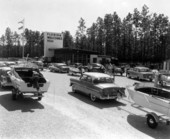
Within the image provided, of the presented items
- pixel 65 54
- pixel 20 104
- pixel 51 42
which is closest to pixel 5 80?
pixel 20 104

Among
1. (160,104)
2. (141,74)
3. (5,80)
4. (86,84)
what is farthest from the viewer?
(141,74)

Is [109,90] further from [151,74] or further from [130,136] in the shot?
[151,74]

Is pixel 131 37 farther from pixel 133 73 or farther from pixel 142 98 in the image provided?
pixel 142 98

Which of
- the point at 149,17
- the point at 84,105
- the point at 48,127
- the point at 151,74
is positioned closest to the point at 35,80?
the point at 84,105

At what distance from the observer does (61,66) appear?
86.8 ft

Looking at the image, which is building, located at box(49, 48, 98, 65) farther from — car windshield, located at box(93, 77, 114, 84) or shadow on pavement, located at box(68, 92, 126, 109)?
car windshield, located at box(93, 77, 114, 84)

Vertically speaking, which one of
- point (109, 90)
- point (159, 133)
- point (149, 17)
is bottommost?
point (159, 133)

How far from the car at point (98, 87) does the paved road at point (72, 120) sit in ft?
1.55

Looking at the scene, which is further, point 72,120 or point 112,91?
point 112,91

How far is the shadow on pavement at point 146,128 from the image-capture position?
6.16 metres

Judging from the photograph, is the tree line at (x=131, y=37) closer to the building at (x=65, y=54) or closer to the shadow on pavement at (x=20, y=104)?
the building at (x=65, y=54)

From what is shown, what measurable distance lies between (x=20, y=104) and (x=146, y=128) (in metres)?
5.80

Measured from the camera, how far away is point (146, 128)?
22.1 feet

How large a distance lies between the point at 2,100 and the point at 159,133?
24.5ft
